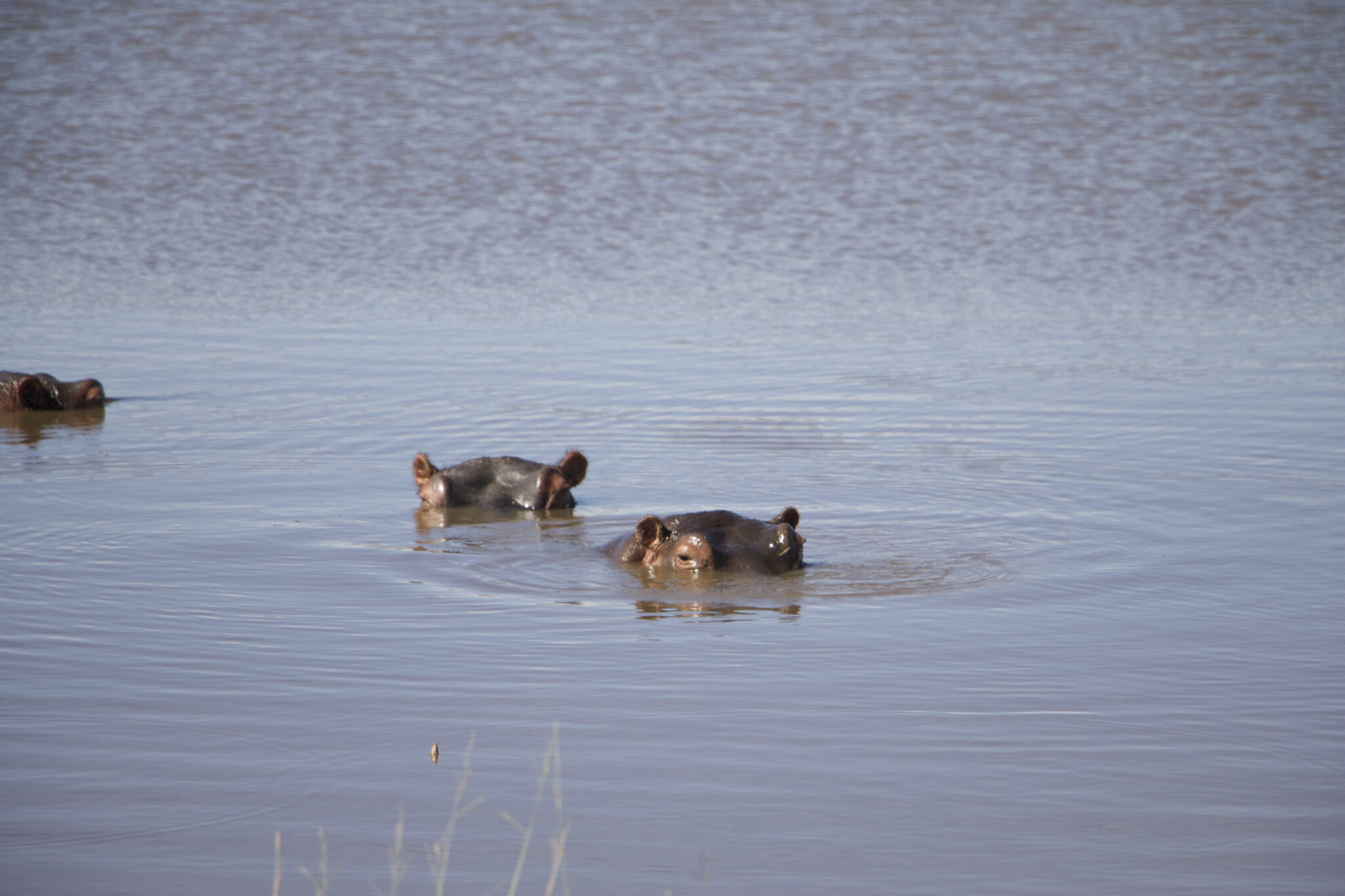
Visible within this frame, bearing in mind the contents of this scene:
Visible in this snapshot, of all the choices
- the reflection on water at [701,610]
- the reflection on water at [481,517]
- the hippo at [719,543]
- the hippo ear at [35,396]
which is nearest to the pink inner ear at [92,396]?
the hippo ear at [35,396]

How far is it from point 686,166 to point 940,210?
146 inches

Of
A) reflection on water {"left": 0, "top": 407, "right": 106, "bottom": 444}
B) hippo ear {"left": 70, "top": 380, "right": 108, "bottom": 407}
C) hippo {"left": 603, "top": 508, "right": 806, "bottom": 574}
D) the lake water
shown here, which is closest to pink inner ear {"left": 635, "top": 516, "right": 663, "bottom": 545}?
hippo {"left": 603, "top": 508, "right": 806, "bottom": 574}

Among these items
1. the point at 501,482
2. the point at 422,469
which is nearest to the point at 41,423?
the point at 422,469

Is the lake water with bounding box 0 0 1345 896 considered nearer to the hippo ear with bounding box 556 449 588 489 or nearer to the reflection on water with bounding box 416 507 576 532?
the reflection on water with bounding box 416 507 576 532

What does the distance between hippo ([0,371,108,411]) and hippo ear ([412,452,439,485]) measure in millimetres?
3551

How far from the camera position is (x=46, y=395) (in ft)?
37.8

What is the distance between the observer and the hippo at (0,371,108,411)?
1143 centimetres

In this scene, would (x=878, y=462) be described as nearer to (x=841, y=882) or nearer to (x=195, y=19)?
(x=841, y=882)

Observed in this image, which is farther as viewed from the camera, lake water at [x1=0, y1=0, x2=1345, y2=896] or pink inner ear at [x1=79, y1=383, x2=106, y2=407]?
pink inner ear at [x1=79, y1=383, x2=106, y2=407]

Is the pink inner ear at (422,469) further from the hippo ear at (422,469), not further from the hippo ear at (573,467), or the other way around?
the hippo ear at (573,467)

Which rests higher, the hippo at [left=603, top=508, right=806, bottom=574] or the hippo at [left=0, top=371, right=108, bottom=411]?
the hippo at [left=0, top=371, right=108, bottom=411]

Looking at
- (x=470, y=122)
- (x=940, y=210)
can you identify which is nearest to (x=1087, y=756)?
(x=940, y=210)

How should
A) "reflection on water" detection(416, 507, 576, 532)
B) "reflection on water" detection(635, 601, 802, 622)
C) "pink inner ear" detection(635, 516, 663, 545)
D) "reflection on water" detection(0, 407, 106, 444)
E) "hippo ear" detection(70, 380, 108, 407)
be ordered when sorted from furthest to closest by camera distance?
"hippo ear" detection(70, 380, 108, 407) → "reflection on water" detection(0, 407, 106, 444) → "reflection on water" detection(416, 507, 576, 532) → "pink inner ear" detection(635, 516, 663, 545) → "reflection on water" detection(635, 601, 802, 622)

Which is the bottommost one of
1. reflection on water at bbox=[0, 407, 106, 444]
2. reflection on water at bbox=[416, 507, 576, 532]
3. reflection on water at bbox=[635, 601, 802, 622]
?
reflection on water at bbox=[635, 601, 802, 622]
